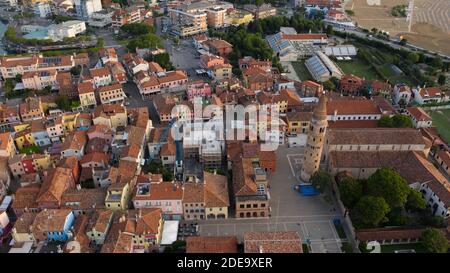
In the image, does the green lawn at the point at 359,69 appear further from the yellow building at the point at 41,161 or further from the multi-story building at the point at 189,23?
the yellow building at the point at 41,161

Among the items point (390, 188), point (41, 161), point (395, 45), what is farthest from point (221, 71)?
point (395, 45)

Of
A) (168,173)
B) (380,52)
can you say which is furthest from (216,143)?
(380,52)

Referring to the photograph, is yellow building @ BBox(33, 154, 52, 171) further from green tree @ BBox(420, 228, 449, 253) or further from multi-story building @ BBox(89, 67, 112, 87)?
green tree @ BBox(420, 228, 449, 253)

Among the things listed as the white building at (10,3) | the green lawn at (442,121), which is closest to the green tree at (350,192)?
the green lawn at (442,121)

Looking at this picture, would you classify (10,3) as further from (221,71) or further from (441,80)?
(441,80)

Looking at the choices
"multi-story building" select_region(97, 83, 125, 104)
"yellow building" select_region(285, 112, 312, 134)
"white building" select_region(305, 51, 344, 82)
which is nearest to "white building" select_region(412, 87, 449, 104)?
"white building" select_region(305, 51, 344, 82)

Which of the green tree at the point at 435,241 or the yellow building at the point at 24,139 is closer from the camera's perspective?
the green tree at the point at 435,241
